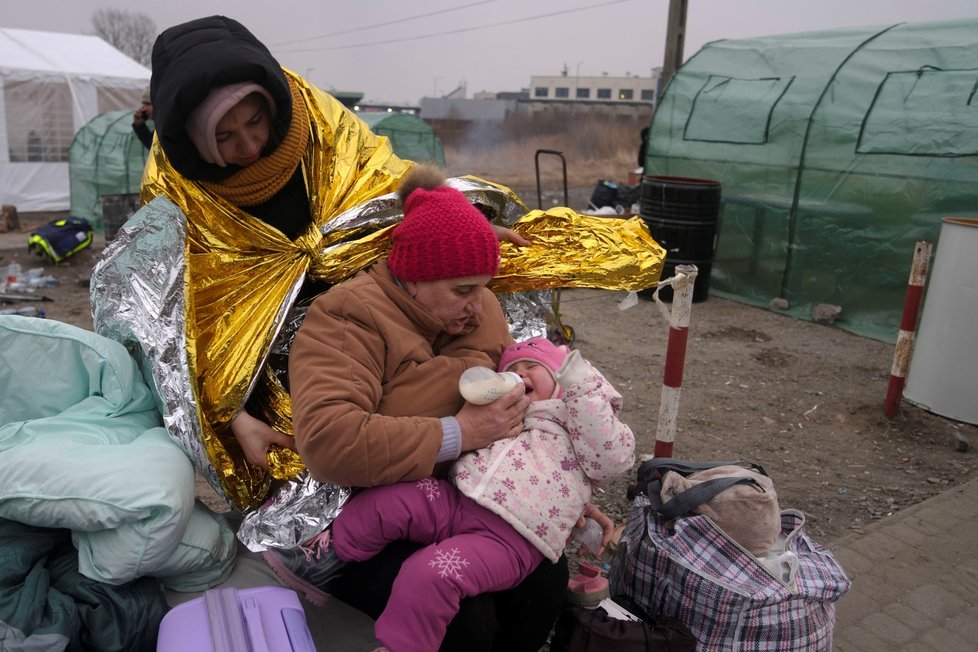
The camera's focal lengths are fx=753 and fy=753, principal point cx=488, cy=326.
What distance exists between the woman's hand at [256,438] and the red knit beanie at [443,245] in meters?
0.64

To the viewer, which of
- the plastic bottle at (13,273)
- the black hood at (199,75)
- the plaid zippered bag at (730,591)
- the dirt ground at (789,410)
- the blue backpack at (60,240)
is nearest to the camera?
the black hood at (199,75)

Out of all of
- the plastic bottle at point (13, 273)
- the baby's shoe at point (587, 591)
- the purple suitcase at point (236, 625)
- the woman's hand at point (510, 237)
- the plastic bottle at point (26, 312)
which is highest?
the woman's hand at point (510, 237)

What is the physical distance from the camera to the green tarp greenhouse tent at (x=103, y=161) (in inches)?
512

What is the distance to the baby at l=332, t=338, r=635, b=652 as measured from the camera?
190 centimetres

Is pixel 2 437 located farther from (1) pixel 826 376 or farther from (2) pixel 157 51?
(1) pixel 826 376

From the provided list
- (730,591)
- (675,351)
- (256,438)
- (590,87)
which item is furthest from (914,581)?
(590,87)

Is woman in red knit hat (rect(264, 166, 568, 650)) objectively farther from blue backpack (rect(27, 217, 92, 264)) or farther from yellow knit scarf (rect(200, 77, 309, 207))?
blue backpack (rect(27, 217, 92, 264))

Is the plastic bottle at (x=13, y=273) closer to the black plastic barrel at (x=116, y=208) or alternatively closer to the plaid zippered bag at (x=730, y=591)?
the black plastic barrel at (x=116, y=208)

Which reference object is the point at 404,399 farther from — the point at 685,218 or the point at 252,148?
the point at 685,218

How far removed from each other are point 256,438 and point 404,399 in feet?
1.71

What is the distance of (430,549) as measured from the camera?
6.34 ft

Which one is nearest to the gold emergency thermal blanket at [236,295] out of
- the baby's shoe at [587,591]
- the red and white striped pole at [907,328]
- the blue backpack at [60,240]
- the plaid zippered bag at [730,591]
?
the baby's shoe at [587,591]

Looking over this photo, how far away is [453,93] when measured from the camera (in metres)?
64.2

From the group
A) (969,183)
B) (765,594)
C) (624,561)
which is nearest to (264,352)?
(624,561)
